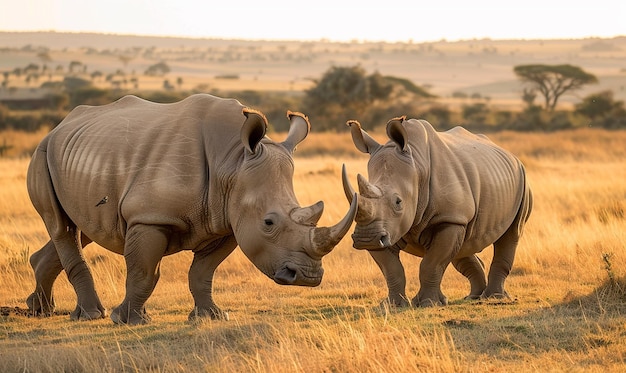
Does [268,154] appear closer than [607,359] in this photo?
No

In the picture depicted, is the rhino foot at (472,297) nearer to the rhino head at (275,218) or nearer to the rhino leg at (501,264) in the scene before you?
the rhino leg at (501,264)

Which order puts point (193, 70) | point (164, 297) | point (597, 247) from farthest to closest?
point (193, 70) < point (597, 247) < point (164, 297)

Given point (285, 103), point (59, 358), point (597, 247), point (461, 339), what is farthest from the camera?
point (285, 103)

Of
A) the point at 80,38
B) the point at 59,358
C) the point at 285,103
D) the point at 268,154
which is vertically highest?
the point at 268,154

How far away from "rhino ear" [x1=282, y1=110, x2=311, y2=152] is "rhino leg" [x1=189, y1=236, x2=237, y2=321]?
96 centimetres

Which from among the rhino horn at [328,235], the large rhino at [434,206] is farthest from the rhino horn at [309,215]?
the large rhino at [434,206]

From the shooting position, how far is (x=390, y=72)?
11744cm

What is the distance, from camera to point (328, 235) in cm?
770

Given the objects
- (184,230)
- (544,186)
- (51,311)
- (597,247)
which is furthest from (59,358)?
(544,186)

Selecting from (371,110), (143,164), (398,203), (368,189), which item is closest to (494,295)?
(398,203)

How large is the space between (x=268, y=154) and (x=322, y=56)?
125m

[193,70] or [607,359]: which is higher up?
[607,359]

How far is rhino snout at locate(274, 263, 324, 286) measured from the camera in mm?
7816

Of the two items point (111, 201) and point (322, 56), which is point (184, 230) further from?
point (322, 56)
